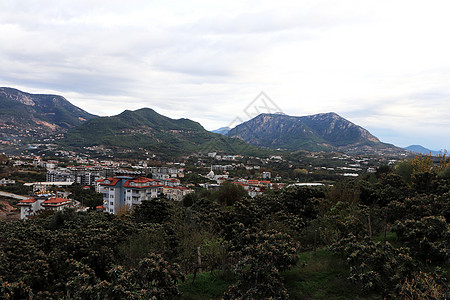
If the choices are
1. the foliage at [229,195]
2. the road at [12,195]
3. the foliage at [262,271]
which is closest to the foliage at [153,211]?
the foliage at [229,195]

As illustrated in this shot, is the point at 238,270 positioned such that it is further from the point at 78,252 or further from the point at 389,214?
the point at 389,214

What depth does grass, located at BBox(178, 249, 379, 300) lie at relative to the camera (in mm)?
9275

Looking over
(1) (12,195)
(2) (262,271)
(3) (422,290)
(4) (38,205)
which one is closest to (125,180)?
(4) (38,205)

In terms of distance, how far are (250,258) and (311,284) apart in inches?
132

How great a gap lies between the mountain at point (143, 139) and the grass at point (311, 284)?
123 meters

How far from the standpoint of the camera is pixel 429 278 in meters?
7.91

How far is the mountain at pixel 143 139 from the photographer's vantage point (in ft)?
474

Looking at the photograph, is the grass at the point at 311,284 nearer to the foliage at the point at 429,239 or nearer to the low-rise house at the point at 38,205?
the foliage at the point at 429,239

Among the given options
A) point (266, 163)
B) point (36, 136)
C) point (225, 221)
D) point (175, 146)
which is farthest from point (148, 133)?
point (225, 221)

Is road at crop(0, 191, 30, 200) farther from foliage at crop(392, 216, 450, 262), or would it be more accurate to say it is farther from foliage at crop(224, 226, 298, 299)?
foliage at crop(392, 216, 450, 262)

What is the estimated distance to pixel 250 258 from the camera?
8211 millimetres

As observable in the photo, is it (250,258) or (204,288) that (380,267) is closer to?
(250,258)

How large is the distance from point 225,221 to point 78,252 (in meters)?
7.84

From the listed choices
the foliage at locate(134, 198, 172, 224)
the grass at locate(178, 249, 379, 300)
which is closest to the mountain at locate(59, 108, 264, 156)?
the foliage at locate(134, 198, 172, 224)
